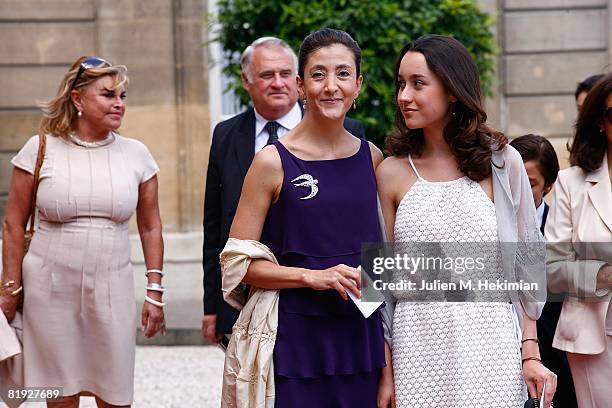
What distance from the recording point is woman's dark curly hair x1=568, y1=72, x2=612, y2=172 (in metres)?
4.75

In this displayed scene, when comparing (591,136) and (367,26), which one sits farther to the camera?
(367,26)

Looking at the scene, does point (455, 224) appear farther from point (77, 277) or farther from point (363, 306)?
point (77, 277)

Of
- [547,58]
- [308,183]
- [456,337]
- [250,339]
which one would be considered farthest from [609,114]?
[547,58]

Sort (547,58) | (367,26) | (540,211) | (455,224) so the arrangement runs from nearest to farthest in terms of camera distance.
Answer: (455,224), (540,211), (367,26), (547,58)

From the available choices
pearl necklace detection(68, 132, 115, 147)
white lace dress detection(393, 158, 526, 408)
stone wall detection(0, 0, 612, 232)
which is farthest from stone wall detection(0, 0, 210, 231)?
white lace dress detection(393, 158, 526, 408)

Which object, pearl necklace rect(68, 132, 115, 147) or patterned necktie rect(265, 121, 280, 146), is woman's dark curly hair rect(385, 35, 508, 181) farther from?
pearl necklace rect(68, 132, 115, 147)

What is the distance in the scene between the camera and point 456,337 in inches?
155

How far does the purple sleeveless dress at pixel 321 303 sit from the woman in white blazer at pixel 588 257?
1003mm

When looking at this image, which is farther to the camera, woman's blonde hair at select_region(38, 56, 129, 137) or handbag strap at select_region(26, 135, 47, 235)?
woman's blonde hair at select_region(38, 56, 129, 137)

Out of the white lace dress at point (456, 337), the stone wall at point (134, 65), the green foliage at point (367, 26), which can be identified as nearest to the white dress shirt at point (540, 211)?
the white lace dress at point (456, 337)

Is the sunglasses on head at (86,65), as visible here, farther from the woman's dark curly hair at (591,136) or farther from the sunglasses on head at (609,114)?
the sunglasses on head at (609,114)

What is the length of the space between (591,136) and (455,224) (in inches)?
44.3

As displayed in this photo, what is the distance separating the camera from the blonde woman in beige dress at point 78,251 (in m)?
5.84

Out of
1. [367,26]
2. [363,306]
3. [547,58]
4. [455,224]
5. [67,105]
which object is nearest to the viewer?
[363,306]
